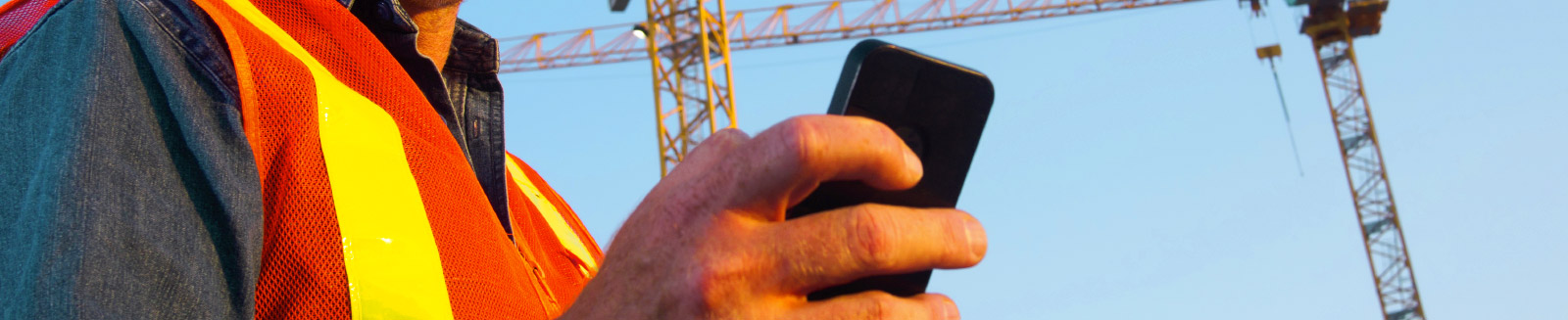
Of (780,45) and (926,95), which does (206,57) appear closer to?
(926,95)

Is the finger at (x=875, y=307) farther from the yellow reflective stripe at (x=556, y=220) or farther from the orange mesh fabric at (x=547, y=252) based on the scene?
the yellow reflective stripe at (x=556, y=220)

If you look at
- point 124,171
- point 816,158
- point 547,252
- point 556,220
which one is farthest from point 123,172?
point 556,220

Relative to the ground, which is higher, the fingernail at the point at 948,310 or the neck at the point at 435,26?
the neck at the point at 435,26

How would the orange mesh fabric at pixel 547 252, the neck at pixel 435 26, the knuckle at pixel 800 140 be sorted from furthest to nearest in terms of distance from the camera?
1. the neck at pixel 435 26
2. the orange mesh fabric at pixel 547 252
3. the knuckle at pixel 800 140

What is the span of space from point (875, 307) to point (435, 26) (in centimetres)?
130

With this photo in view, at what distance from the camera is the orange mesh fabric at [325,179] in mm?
1107

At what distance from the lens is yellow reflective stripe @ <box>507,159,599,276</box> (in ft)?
6.69

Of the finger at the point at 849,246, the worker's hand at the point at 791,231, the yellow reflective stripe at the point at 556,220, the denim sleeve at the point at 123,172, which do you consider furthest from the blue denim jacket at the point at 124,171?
the yellow reflective stripe at the point at 556,220

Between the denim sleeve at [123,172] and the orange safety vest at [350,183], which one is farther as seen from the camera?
the orange safety vest at [350,183]

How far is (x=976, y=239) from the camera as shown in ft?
2.96

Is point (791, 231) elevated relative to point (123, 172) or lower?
lower

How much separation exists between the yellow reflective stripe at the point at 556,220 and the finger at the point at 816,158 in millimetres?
1177

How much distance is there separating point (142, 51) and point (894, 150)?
2.19 ft

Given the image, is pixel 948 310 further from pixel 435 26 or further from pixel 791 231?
pixel 435 26
